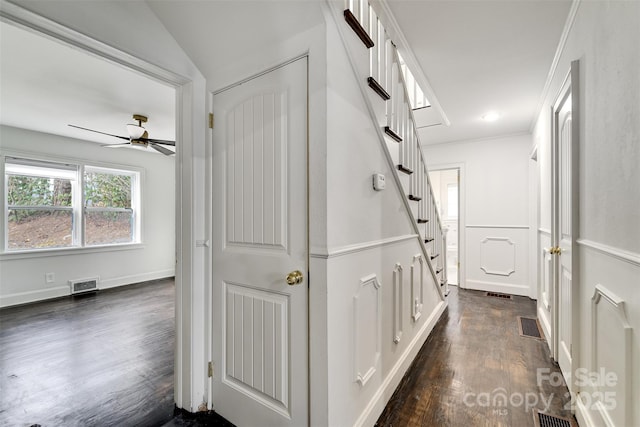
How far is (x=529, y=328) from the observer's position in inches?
112

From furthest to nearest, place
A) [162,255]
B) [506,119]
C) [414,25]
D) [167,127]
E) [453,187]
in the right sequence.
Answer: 1. [453,187]
2. [162,255]
3. [167,127]
4. [506,119]
5. [414,25]

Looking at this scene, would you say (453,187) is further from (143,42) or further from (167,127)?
(143,42)

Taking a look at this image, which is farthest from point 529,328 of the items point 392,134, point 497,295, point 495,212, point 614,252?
point 392,134

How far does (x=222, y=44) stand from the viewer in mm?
1481

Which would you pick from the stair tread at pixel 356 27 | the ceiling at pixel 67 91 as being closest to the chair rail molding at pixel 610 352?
the stair tread at pixel 356 27

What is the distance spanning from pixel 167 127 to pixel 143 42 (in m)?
2.77

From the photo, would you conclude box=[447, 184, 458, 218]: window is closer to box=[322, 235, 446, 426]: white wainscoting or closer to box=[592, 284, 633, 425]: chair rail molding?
box=[322, 235, 446, 426]: white wainscoting

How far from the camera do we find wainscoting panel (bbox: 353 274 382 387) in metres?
1.42

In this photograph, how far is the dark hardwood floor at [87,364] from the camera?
169 cm

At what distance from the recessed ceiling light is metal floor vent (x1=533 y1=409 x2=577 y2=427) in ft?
9.55

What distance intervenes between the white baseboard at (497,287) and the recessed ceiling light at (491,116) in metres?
2.35

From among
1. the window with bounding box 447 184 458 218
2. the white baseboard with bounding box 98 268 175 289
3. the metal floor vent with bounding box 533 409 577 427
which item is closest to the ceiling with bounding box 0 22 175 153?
the white baseboard with bounding box 98 268 175 289

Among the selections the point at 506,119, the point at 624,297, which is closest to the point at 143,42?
the point at 624,297

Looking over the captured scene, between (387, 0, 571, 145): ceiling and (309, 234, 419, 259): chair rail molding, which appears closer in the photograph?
(309, 234, 419, 259): chair rail molding
